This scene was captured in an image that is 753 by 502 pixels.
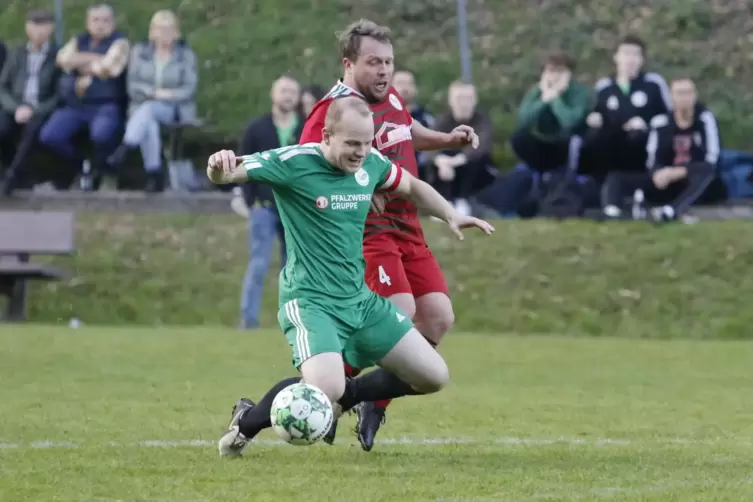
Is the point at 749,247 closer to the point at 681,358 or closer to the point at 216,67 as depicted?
the point at 681,358

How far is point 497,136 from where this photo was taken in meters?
20.9

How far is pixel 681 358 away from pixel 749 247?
4228 mm

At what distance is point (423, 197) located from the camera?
7328 mm

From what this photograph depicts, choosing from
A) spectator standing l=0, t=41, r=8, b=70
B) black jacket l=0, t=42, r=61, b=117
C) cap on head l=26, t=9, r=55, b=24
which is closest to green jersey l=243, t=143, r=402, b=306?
black jacket l=0, t=42, r=61, b=117

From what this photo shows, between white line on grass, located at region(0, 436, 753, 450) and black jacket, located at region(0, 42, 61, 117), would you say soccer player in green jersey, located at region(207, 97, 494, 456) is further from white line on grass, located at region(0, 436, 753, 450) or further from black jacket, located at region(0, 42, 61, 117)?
black jacket, located at region(0, 42, 61, 117)

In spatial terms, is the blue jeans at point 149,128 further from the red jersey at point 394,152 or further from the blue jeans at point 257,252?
the red jersey at point 394,152

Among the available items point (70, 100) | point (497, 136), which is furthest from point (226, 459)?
point (497, 136)

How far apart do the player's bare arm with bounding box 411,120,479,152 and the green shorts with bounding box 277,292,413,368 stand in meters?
1.03

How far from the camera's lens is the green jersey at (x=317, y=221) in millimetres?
6910

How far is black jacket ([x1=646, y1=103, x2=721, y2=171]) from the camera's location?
651 inches

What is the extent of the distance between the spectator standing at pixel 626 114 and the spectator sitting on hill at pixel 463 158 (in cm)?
124

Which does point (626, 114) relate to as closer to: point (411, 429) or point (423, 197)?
point (411, 429)

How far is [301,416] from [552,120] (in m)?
11.7

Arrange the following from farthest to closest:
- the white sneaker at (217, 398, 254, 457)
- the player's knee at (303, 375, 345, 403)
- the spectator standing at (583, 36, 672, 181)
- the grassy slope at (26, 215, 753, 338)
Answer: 1. the spectator standing at (583, 36, 672, 181)
2. the grassy slope at (26, 215, 753, 338)
3. the white sneaker at (217, 398, 254, 457)
4. the player's knee at (303, 375, 345, 403)
